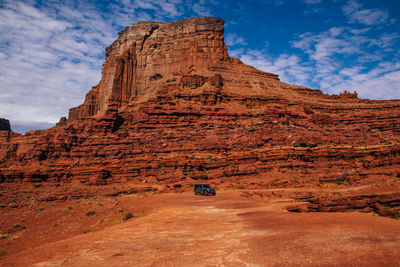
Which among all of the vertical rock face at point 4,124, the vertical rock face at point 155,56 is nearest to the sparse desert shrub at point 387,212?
the vertical rock face at point 155,56

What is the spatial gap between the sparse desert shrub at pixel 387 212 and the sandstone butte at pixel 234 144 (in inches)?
10.8

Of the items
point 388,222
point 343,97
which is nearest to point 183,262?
point 388,222

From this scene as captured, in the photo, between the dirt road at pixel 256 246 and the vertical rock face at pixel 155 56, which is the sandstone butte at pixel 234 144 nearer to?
the dirt road at pixel 256 246

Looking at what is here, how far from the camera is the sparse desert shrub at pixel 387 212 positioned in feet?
23.0

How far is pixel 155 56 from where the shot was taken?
244ft

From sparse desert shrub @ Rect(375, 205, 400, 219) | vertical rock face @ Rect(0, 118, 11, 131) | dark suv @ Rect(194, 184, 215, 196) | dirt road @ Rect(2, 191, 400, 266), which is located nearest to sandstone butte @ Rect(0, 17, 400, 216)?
sparse desert shrub @ Rect(375, 205, 400, 219)

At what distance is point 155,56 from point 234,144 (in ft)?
168

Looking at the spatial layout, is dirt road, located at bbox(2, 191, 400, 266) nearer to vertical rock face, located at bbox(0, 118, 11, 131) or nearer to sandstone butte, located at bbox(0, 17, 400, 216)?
sandstone butte, located at bbox(0, 17, 400, 216)

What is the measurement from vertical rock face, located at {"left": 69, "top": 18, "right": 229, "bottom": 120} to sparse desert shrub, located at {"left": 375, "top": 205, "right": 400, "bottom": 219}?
191 ft

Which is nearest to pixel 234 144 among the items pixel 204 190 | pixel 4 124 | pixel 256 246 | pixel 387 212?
pixel 204 190

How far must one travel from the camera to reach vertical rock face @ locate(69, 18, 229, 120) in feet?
220

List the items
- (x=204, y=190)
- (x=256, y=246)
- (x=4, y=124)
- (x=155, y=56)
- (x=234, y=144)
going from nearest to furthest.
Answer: (x=256, y=246) → (x=204, y=190) → (x=234, y=144) → (x=155, y=56) → (x=4, y=124)

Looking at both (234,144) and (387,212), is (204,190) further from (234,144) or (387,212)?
(387,212)

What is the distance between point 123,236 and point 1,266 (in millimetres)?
3424
